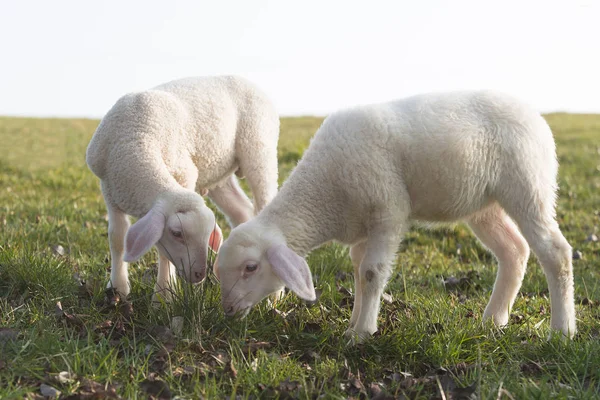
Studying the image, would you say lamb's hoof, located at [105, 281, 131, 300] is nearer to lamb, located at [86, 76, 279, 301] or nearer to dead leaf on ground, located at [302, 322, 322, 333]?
lamb, located at [86, 76, 279, 301]

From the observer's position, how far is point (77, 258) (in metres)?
5.95

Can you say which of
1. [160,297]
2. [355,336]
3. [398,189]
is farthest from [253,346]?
[398,189]

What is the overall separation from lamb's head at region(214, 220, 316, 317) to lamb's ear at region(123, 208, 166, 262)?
1.46 ft

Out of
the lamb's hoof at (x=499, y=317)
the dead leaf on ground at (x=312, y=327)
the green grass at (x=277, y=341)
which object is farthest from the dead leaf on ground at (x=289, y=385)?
the lamb's hoof at (x=499, y=317)

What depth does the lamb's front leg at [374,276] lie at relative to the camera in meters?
4.27

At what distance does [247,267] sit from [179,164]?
143cm

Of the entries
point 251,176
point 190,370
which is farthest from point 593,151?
point 190,370

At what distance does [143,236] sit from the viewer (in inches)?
169

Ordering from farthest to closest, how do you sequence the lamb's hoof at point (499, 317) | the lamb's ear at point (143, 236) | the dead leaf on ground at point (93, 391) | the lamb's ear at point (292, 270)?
the lamb's hoof at point (499, 317) < the lamb's ear at point (143, 236) < the lamb's ear at point (292, 270) < the dead leaf on ground at point (93, 391)

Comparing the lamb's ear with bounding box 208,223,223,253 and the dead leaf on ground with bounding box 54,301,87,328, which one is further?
the lamb's ear with bounding box 208,223,223,253

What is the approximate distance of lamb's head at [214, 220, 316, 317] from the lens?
414 centimetres

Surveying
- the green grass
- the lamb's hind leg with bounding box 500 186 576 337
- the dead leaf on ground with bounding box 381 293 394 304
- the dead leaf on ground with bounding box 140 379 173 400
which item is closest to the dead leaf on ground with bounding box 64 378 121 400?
the green grass

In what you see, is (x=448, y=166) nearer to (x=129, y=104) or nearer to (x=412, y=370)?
(x=412, y=370)

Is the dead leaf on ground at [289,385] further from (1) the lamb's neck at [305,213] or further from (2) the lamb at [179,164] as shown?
(2) the lamb at [179,164]
